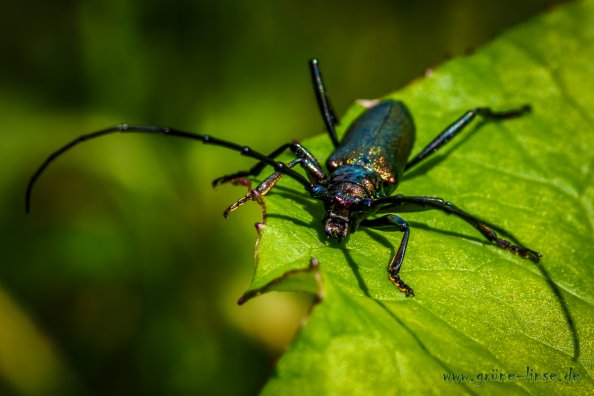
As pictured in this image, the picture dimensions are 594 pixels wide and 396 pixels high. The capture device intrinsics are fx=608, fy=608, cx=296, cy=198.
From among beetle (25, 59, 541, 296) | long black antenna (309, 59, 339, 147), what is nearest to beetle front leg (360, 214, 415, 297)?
beetle (25, 59, 541, 296)

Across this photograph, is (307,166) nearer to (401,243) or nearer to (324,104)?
(401,243)

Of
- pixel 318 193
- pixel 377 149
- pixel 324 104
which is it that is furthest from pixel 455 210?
pixel 324 104

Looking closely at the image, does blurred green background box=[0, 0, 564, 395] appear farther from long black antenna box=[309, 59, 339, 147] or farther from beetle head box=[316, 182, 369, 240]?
beetle head box=[316, 182, 369, 240]

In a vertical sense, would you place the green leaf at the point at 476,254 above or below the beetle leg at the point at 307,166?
below

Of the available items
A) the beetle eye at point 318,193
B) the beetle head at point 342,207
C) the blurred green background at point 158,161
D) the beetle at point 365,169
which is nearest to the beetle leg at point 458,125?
the beetle at point 365,169

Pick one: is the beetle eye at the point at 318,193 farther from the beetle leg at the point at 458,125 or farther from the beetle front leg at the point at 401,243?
the beetle leg at the point at 458,125

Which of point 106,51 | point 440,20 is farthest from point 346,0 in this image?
point 106,51

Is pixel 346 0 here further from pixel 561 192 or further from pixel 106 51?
pixel 561 192

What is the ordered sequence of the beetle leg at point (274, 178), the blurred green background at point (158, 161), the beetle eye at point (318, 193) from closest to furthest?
the beetle leg at point (274, 178) → the beetle eye at point (318, 193) → the blurred green background at point (158, 161)
